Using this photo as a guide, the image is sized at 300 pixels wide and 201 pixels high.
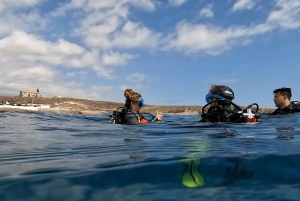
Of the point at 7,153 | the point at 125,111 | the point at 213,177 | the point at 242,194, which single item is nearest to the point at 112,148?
the point at 7,153

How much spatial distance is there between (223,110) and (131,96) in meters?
2.90

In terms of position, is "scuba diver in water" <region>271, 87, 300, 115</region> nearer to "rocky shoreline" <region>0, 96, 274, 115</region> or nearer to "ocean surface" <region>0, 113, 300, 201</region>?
"ocean surface" <region>0, 113, 300, 201</region>

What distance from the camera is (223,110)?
291 inches

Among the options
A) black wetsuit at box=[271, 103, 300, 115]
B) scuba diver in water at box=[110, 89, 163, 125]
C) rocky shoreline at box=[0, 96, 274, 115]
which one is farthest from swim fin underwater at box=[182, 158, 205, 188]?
rocky shoreline at box=[0, 96, 274, 115]

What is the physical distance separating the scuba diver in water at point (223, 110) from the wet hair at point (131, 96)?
7.37ft

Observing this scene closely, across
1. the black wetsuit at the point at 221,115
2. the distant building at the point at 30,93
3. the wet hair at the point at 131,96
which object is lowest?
the black wetsuit at the point at 221,115

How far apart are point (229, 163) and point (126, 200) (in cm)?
131

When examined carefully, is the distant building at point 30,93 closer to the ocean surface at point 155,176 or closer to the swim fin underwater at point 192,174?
the ocean surface at point 155,176

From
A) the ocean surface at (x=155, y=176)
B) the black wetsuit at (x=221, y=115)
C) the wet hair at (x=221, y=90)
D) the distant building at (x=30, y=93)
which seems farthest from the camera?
the distant building at (x=30, y=93)

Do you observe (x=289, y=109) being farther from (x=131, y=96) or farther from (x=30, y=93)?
(x=30, y=93)

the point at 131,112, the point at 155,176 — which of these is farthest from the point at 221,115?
the point at 155,176

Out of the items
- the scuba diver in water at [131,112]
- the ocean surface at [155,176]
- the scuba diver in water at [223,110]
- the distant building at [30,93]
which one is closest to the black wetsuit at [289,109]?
the scuba diver in water at [223,110]

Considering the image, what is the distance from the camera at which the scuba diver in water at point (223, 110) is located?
7.40 meters

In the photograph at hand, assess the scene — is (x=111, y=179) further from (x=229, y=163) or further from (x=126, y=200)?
(x=229, y=163)
